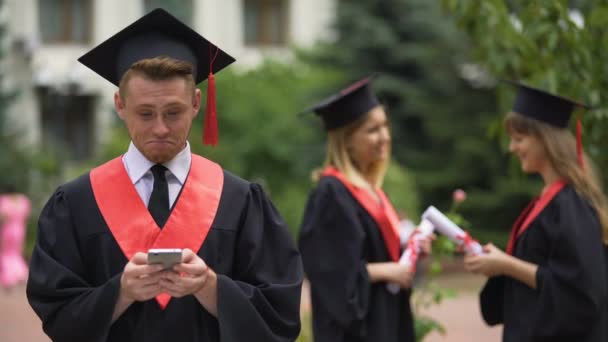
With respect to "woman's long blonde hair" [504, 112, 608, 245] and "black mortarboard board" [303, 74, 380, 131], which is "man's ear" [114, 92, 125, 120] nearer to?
"black mortarboard board" [303, 74, 380, 131]

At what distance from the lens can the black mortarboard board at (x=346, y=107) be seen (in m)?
4.91

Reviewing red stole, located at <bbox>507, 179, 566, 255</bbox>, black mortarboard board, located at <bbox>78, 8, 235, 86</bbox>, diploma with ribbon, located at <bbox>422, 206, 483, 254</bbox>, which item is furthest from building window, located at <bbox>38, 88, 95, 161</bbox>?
black mortarboard board, located at <bbox>78, 8, 235, 86</bbox>

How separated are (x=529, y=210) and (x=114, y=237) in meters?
2.27

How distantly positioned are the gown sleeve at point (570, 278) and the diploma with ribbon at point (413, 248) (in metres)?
0.59

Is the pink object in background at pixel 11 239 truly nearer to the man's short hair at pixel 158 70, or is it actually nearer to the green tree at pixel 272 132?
the green tree at pixel 272 132

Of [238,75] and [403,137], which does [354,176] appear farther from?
[238,75]

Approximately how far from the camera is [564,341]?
434cm

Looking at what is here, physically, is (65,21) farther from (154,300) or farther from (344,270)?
(154,300)

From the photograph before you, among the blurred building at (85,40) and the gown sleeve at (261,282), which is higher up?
the gown sleeve at (261,282)

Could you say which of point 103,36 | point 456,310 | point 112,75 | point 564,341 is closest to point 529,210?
point 564,341

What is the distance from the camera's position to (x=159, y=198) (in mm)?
3082

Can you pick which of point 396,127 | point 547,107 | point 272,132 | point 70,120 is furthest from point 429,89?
point 547,107

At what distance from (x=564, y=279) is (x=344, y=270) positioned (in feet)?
3.32

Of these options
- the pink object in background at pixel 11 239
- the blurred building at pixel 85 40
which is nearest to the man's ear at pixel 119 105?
the pink object in background at pixel 11 239
